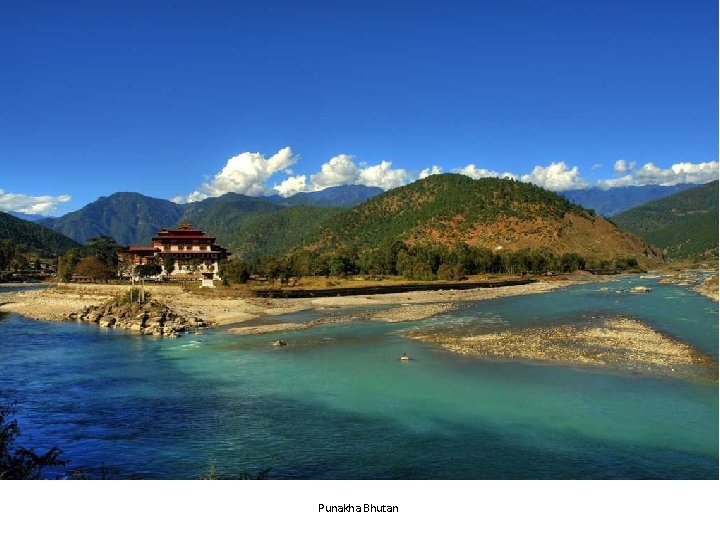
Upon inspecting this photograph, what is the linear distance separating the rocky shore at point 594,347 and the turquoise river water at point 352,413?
68.8 inches

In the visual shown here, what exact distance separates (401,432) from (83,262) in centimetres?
9644

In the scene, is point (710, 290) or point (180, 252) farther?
point (180, 252)

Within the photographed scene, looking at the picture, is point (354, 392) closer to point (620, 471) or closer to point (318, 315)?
point (620, 471)

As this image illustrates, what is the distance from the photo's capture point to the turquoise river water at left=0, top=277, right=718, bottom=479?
16172mm

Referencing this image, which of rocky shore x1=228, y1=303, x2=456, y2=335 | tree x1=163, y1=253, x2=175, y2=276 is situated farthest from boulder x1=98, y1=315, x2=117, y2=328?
tree x1=163, y1=253, x2=175, y2=276

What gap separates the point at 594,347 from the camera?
36.0 metres

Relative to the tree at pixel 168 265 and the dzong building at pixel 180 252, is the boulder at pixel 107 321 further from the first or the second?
the dzong building at pixel 180 252

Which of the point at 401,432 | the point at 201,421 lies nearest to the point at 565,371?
the point at 401,432

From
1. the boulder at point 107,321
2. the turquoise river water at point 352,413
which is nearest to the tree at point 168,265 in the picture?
the boulder at point 107,321

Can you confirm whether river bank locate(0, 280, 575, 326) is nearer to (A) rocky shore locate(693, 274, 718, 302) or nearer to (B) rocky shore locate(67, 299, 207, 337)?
(B) rocky shore locate(67, 299, 207, 337)

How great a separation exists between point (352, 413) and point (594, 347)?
20864 mm

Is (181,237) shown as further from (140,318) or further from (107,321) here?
(140,318)

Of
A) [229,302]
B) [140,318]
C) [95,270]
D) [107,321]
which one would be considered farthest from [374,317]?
[95,270]

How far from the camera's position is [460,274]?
11244 cm
